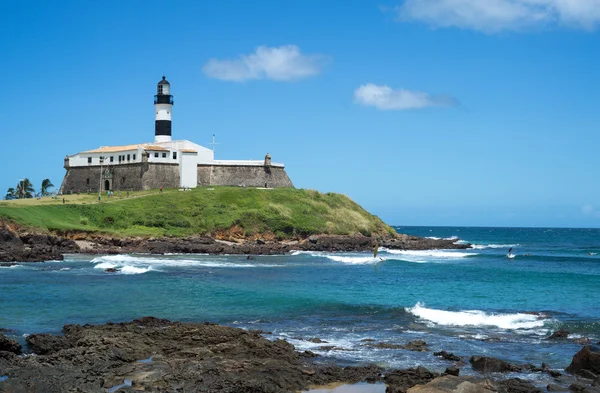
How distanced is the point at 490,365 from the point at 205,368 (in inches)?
255

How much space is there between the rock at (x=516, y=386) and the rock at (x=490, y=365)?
1158mm

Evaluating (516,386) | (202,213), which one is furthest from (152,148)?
(516,386)

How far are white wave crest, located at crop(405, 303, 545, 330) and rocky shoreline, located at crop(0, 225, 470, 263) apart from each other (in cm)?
2630

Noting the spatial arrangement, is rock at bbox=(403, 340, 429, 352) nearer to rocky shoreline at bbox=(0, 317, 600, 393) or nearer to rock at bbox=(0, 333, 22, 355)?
rocky shoreline at bbox=(0, 317, 600, 393)

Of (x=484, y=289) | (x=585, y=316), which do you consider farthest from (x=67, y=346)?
(x=484, y=289)

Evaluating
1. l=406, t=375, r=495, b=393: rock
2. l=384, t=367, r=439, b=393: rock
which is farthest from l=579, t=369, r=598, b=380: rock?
l=384, t=367, r=439, b=393: rock

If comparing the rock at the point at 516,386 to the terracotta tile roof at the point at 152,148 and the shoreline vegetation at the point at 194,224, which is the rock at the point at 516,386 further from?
the terracotta tile roof at the point at 152,148

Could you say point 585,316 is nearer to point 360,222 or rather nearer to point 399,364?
point 399,364

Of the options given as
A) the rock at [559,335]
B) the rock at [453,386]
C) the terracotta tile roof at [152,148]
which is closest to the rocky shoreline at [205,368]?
the rock at [453,386]

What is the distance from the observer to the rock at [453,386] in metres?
12.3

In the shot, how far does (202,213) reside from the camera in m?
62.6

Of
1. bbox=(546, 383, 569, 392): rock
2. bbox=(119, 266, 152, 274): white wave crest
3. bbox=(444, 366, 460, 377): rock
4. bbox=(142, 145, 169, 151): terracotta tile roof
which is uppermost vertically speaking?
bbox=(142, 145, 169, 151): terracotta tile roof

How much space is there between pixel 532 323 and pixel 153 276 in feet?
62.9

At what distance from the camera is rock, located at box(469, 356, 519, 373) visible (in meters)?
15.4
